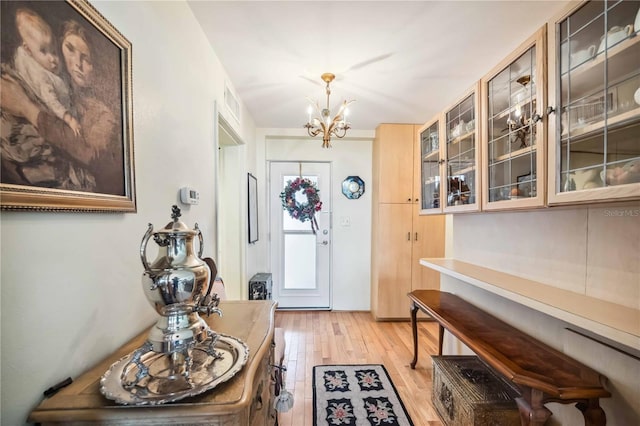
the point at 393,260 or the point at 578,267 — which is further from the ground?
the point at 578,267

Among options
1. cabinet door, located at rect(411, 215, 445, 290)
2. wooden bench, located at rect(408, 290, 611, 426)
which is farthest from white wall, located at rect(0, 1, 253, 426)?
cabinet door, located at rect(411, 215, 445, 290)

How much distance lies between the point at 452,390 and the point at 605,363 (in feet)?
2.55

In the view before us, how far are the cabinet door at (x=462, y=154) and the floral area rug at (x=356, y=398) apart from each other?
149cm

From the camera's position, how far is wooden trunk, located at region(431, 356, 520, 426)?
1.39 meters

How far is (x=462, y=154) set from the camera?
1.90 m

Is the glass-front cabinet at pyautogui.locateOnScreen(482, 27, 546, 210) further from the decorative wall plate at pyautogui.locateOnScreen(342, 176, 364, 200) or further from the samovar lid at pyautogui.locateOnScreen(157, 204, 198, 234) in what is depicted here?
the decorative wall plate at pyautogui.locateOnScreen(342, 176, 364, 200)

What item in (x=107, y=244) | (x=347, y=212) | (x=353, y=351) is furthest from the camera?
(x=347, y=212)

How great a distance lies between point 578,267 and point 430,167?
1348 millimetres

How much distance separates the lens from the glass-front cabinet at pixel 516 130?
Result: 1.19m

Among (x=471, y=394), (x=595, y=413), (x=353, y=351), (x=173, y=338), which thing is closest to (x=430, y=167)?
(x=471, y=394)

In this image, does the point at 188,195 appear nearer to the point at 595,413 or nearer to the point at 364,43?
the point at 364,43

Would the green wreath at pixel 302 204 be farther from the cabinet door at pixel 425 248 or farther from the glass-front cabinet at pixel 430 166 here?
the glass-front cabinet at pixel 430 166

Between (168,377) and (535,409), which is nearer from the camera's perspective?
(168,377)

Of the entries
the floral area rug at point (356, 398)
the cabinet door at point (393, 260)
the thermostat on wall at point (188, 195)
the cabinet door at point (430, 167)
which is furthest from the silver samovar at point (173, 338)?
the cabinet door at point (393, 260)
